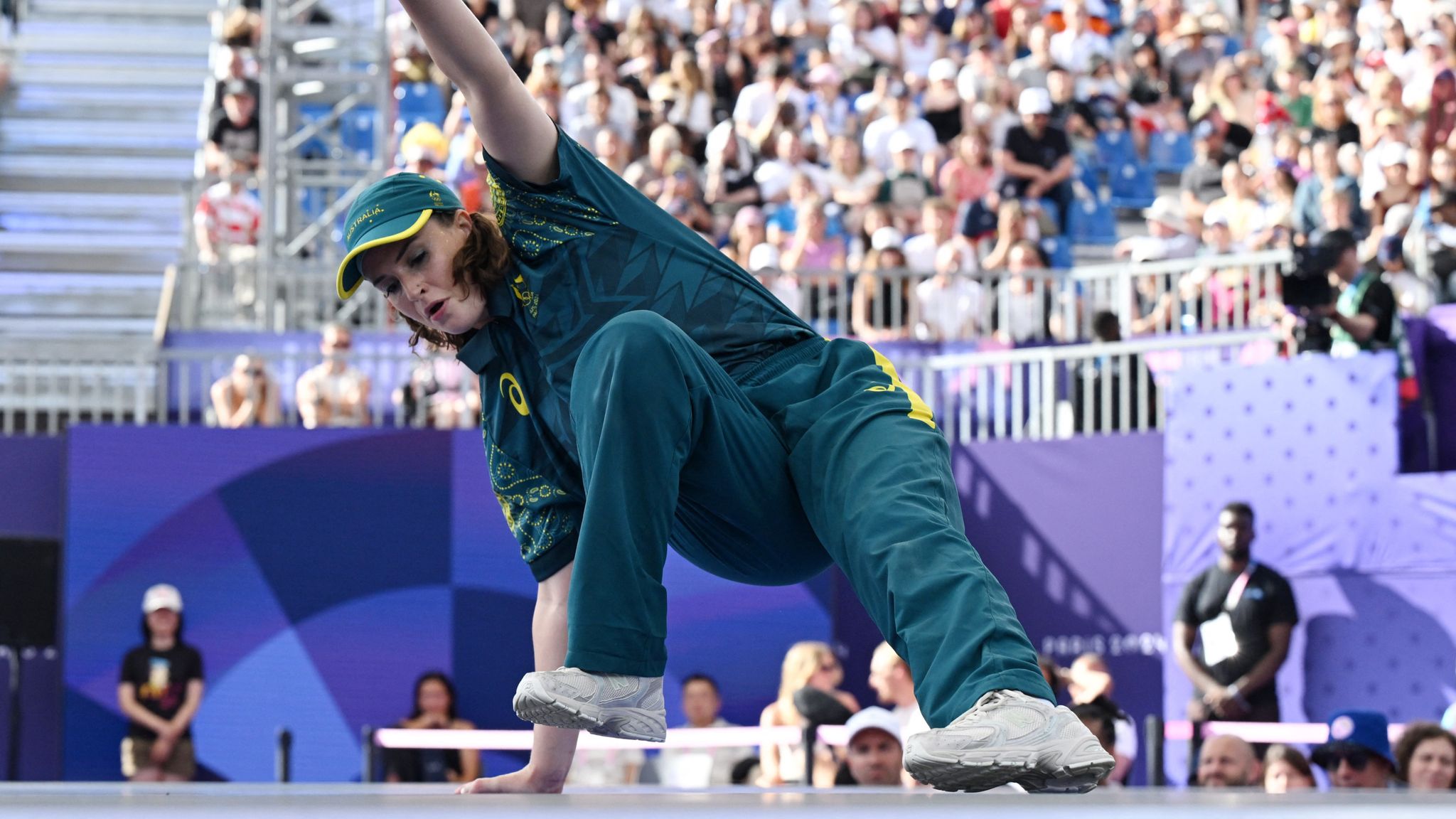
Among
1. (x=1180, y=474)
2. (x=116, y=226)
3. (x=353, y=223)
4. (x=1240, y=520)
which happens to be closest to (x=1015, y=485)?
(x=1180, y=474)

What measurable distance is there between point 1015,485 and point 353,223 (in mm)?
7129

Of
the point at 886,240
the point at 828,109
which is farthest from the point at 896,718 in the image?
the point at 828,109

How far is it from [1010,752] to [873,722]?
444cm

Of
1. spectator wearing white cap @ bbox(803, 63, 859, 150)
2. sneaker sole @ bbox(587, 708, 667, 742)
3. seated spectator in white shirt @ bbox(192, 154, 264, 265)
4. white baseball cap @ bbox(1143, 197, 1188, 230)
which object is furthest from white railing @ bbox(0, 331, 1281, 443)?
sneaker sole @ bbox(587, 708, 667, 742)

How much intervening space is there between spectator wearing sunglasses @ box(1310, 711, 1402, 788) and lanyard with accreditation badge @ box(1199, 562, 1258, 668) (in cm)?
215

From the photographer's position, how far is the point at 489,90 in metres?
3.17

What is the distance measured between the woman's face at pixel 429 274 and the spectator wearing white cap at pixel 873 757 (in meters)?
3.56

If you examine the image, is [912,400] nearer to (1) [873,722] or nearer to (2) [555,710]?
(2) [555,710]

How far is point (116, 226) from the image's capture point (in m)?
12.3

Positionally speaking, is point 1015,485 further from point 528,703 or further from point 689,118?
point 528,703

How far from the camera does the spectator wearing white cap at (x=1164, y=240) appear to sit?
1074 cm

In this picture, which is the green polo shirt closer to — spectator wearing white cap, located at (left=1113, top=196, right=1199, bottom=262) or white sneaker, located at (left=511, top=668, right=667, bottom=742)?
white sneaker, located at (left=511, top=668, right=667, bottom=742)

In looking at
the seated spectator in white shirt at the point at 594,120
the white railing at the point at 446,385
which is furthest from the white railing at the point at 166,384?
the seated spectator in white shirt at the point at 594,120

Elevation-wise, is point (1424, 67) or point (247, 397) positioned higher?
point (1424, 67)
